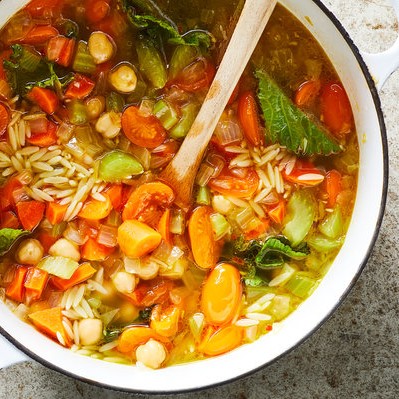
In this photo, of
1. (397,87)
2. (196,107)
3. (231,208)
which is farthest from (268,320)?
(397,87)

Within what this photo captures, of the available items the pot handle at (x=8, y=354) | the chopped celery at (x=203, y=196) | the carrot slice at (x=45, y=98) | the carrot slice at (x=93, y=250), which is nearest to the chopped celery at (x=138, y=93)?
the carrot slice at (x=45, y=98)

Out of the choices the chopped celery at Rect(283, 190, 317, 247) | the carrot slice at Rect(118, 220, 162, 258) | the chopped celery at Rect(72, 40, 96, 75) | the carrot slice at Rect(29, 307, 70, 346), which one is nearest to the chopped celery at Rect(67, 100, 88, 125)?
the chopped celery at Rect(72, 40, 96, 75)

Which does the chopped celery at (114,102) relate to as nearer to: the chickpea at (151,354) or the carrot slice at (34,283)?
the carrot slice at (34,283)

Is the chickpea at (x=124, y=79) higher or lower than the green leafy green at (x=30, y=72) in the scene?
higher

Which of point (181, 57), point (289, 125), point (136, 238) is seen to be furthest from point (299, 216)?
point (181, 57)

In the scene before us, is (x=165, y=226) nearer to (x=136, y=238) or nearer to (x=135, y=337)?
(x=136, y=238)

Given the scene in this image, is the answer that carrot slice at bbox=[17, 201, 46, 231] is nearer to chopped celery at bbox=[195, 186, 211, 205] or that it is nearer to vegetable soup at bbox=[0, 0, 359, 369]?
vegetable soup at bbox=[0, 0, 359, 369]
